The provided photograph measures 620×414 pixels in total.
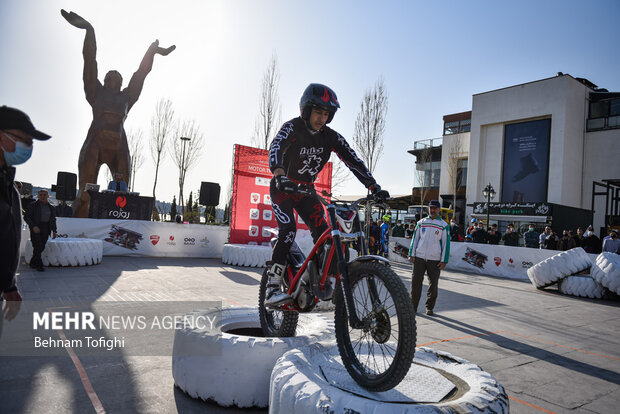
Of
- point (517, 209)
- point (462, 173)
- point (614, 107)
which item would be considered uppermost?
point (614, 107)

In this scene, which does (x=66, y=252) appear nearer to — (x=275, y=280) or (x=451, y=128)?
(x=275, y=280)

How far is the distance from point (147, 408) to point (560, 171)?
118ft

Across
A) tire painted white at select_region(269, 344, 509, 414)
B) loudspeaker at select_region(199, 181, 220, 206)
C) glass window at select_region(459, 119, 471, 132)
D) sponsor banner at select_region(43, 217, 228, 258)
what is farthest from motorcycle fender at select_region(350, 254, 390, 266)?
glass window at select_region(459, 119, 471, 132)

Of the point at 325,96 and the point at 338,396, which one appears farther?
the point at 325,96

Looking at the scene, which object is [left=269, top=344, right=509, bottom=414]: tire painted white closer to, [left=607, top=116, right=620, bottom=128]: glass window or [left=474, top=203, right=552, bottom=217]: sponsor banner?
[left=474, top=203, right=552, bottom=217]: sponsor banner

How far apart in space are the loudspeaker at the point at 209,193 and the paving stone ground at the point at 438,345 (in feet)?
14.2

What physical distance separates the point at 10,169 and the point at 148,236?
12.1 meters

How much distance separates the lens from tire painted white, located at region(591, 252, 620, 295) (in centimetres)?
982

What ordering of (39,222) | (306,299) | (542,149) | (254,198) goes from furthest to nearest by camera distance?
(542,149), (254,198), (39,222), (306,299)

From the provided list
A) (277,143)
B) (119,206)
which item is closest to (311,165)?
(277,143)

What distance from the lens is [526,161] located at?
1339 inches

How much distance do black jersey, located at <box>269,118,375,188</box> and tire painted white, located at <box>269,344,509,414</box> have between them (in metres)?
1.58

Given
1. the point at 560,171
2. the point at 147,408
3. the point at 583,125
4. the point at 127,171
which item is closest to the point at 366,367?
the point at 147,408

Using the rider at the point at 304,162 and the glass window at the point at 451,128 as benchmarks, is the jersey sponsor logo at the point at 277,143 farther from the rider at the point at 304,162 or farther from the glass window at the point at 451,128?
the glass window at the point at 451,128
